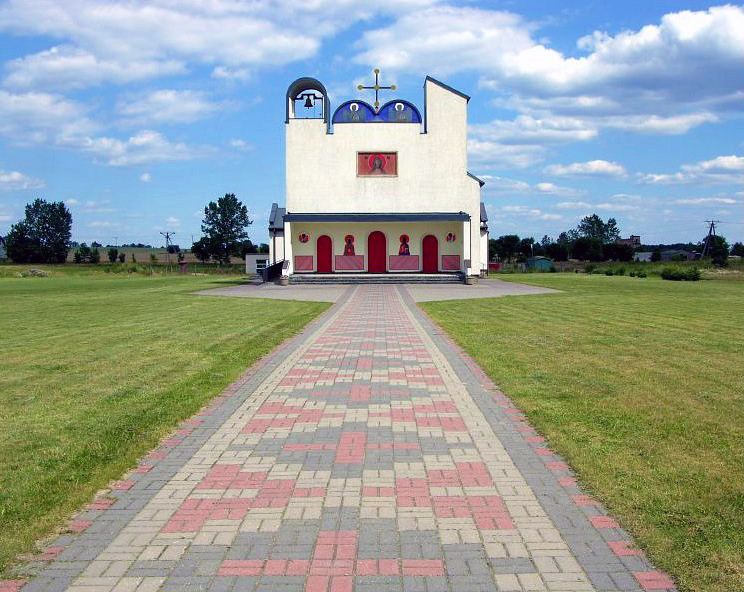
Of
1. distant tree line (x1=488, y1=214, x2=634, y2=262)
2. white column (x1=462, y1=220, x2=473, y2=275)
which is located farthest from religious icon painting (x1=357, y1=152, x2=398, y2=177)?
distant tree line (x1=488, y1=214, x2=634, y2=262)

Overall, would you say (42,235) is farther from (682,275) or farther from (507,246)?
(682,275)

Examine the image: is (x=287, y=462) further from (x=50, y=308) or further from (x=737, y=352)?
→ (x=50, y=308)

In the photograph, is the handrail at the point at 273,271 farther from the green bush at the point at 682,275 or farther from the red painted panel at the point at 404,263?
the green bush at the point at 682,275

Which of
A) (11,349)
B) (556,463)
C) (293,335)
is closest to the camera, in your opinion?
(556,463)

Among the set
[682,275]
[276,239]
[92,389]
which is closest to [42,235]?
[276,239]

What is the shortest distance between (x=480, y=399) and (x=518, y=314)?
12.0m

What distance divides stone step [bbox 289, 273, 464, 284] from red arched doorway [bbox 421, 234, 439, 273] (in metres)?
2.45

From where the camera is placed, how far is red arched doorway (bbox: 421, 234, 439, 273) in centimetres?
4369

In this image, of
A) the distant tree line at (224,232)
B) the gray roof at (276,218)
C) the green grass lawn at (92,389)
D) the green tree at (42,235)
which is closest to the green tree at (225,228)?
the distant tree line at (224,232)

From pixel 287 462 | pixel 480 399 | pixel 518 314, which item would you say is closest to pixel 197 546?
pixel 287 462

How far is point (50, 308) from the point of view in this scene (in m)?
24.4

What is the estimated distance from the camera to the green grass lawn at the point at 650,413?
4562 mm

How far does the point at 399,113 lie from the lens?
43.2 meters

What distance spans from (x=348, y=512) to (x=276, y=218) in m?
43.6
